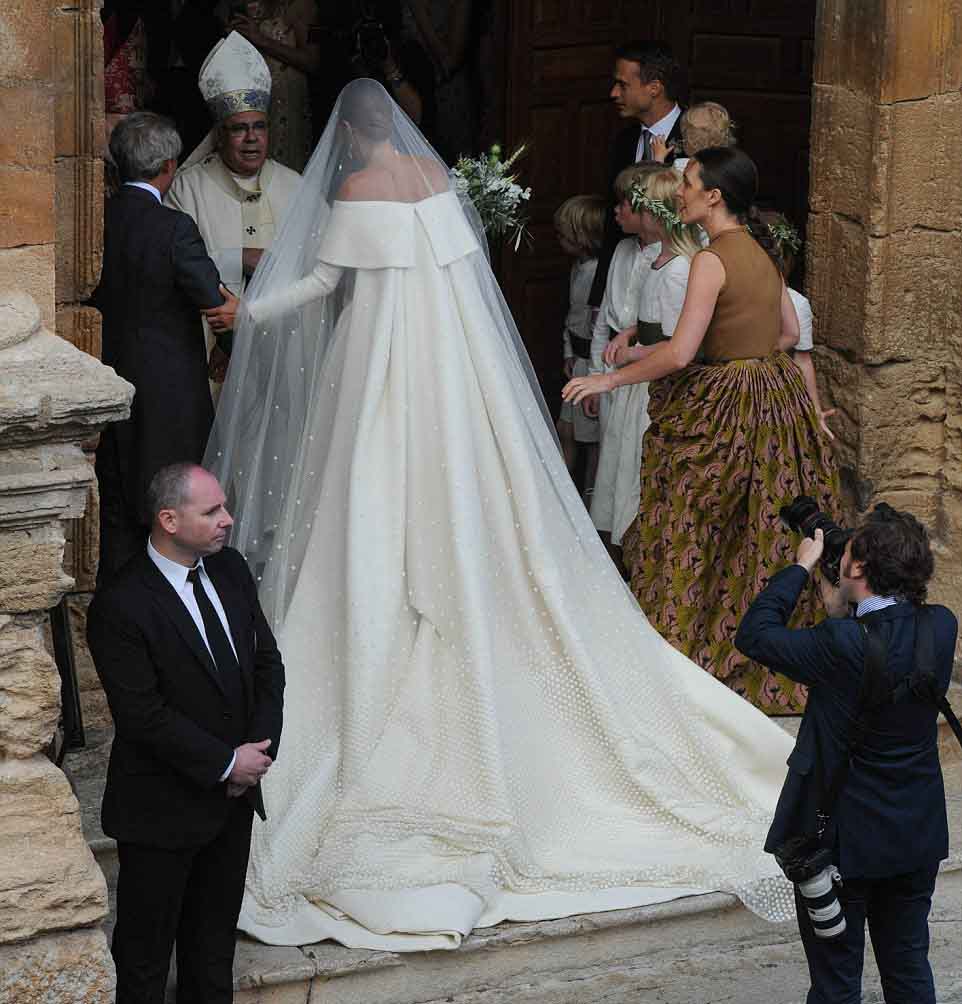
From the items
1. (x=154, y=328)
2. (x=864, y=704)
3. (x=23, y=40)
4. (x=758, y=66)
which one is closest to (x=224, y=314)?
(x=154, y=328)

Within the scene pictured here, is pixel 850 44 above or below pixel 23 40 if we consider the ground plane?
above

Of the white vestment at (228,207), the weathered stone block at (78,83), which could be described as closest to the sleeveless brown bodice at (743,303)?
the white vestment at (228,207)

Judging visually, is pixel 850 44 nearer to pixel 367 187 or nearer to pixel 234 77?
pixel 367 187

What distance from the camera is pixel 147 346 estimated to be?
600 centimetres

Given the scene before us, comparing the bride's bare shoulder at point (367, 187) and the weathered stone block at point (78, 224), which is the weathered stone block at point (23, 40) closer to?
the weathered stone block at point (78, 224)

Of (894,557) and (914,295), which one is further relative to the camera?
(914,295)

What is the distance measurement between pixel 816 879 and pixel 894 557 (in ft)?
2.38

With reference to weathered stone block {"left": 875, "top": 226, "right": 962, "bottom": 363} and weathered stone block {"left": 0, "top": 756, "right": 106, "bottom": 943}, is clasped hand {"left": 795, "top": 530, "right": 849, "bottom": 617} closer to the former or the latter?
weathered stone block {"left": 0, "top": 756, "right": 106, "bottom": 943}

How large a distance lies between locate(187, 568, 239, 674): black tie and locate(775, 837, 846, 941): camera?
1313mm

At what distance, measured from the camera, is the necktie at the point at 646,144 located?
743 cm

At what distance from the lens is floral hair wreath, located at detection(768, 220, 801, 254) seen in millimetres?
6664

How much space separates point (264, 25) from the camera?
820 centimetres

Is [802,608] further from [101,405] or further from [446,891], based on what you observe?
[101,405]

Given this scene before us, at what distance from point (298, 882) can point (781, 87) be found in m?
5.43
